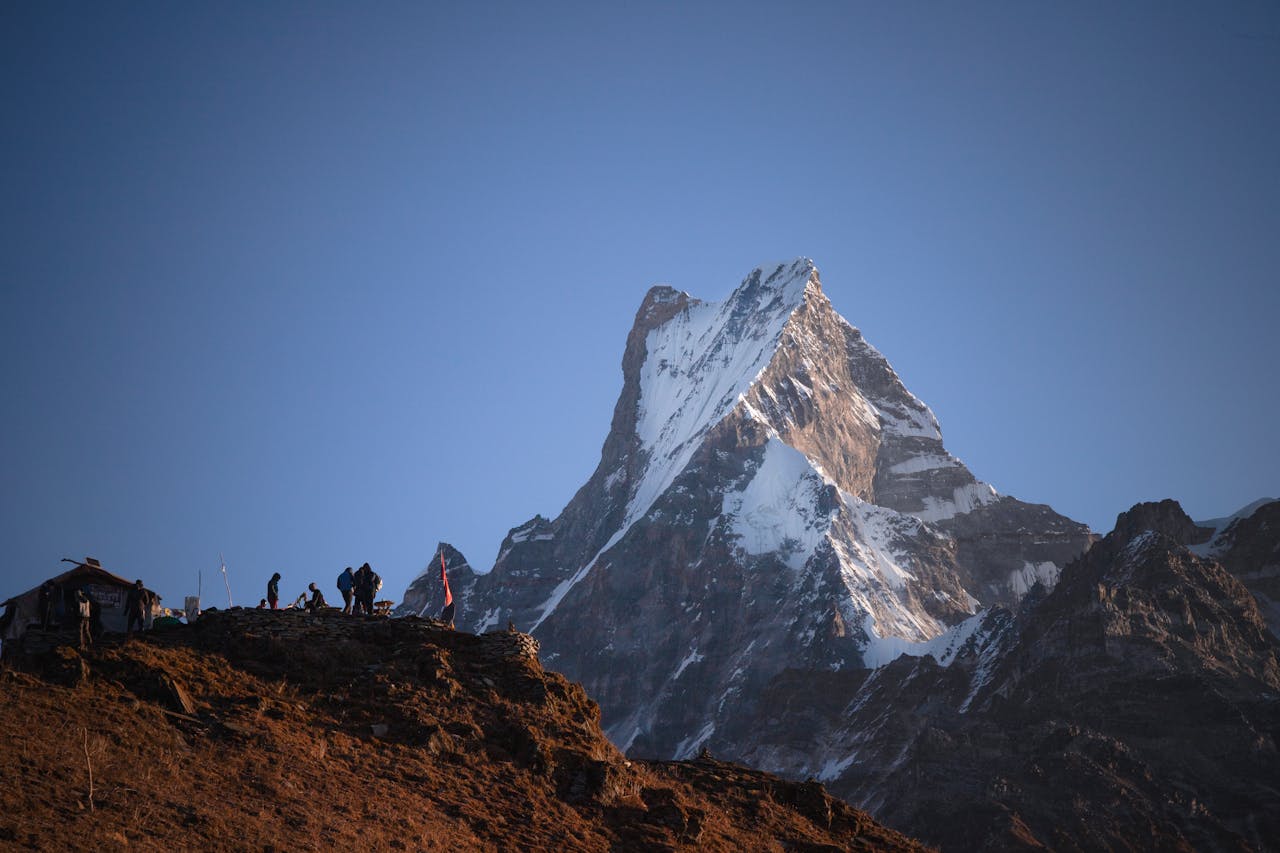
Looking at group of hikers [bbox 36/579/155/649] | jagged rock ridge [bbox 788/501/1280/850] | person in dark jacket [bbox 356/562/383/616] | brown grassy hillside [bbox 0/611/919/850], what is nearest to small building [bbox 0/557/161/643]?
group of hikers [bbox 36/579/155/649]

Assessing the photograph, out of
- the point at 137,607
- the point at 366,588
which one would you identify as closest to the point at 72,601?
the point at 137,607

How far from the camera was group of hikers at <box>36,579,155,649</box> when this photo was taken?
41.1 metres

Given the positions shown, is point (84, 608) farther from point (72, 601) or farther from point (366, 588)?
point (366, 588)

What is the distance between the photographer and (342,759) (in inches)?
1454

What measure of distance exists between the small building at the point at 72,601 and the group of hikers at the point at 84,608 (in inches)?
1.2

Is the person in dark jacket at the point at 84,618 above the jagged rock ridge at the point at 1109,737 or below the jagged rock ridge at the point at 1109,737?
below

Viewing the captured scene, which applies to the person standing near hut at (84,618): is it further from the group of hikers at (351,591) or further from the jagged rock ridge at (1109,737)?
the jagged rock ridge at (1109,737)

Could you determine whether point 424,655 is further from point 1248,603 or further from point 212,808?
point 1248,603

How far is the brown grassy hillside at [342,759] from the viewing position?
31219mm

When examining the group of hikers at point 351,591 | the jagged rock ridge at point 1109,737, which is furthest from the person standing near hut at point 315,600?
the jagged rock ridge at point 1109,737

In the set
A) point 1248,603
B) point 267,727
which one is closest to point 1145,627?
point 1248,603

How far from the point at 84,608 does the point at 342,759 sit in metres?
9.79

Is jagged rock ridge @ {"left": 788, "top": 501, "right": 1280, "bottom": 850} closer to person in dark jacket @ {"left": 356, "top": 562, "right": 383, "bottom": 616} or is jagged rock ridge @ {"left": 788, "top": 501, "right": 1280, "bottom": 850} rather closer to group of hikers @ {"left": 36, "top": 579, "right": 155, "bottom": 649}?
person in dark jacket @ {"left": 356, "top": 562, "right": 383, "bottom": 616}

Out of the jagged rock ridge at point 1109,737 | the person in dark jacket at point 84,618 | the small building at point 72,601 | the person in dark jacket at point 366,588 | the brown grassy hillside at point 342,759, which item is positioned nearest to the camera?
the brown grassy hillside at point 342,759
